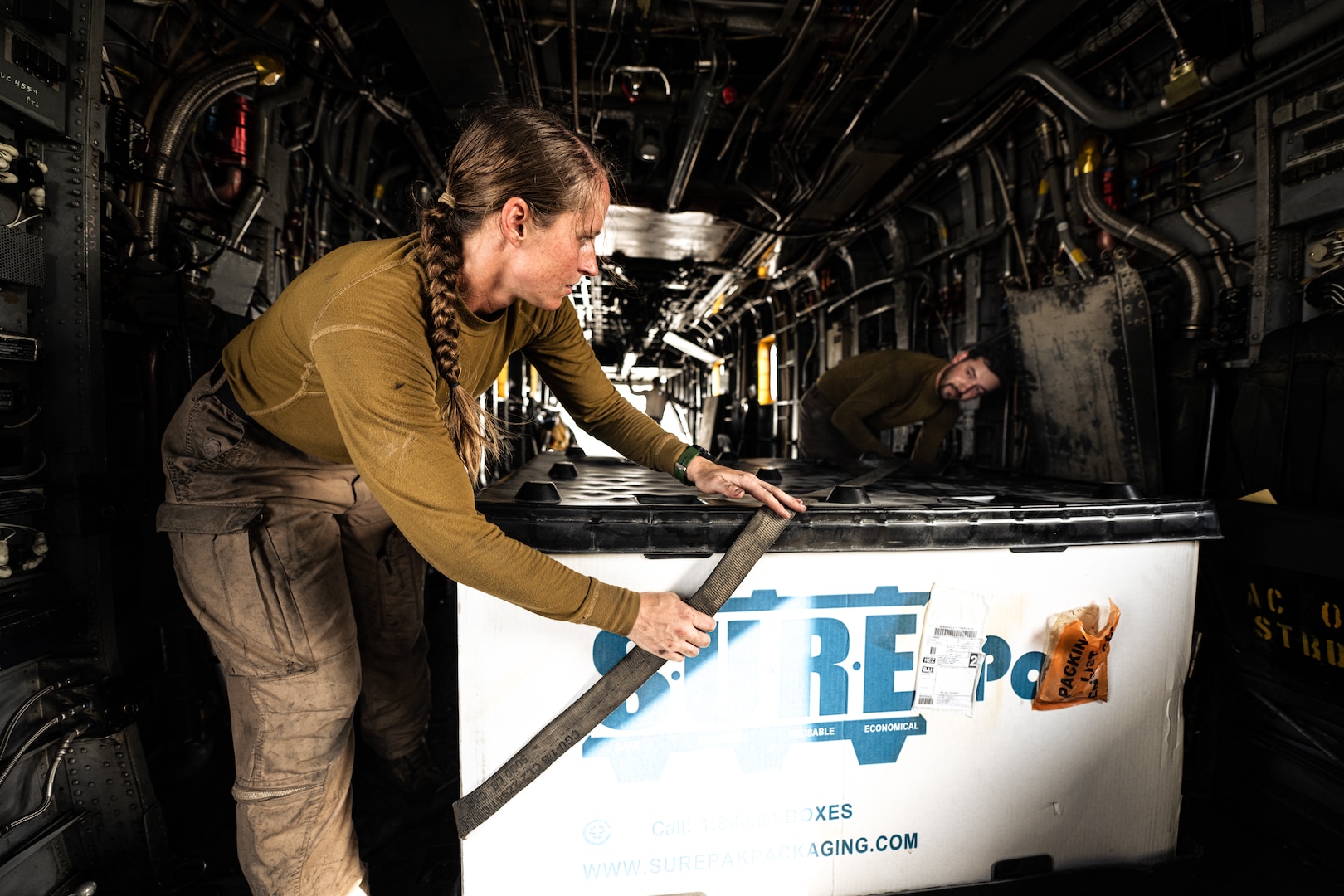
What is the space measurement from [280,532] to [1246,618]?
122 inches

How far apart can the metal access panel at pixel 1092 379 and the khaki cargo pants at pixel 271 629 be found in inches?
112

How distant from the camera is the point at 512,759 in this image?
3.98 feet

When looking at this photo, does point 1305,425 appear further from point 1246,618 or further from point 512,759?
point 512,759

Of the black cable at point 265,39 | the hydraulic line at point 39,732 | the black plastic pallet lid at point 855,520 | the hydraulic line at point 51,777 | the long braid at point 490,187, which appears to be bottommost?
the hydraulic line at point 51,777

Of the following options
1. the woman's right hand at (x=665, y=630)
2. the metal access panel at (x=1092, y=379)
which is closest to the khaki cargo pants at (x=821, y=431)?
the metal access panel at (x=1092, y=379)

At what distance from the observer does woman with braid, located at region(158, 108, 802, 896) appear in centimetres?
96

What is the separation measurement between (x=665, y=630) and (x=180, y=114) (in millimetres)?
2826

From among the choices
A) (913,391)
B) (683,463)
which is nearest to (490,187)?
(683,463)

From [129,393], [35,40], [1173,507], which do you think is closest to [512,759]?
[1173,507]

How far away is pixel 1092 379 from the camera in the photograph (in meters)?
2.60

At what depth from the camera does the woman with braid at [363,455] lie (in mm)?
957

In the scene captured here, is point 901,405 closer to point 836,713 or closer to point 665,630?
point 836,713

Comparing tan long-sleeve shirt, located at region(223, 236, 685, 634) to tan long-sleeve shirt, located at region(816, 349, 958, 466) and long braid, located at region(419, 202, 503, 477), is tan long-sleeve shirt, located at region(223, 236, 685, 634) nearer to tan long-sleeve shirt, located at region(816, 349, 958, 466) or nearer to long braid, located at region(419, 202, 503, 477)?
long braid, located at region(419, 202, 503, 477)

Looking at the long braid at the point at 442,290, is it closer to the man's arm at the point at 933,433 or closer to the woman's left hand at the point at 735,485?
the woman's left hand at the point at 735,485
